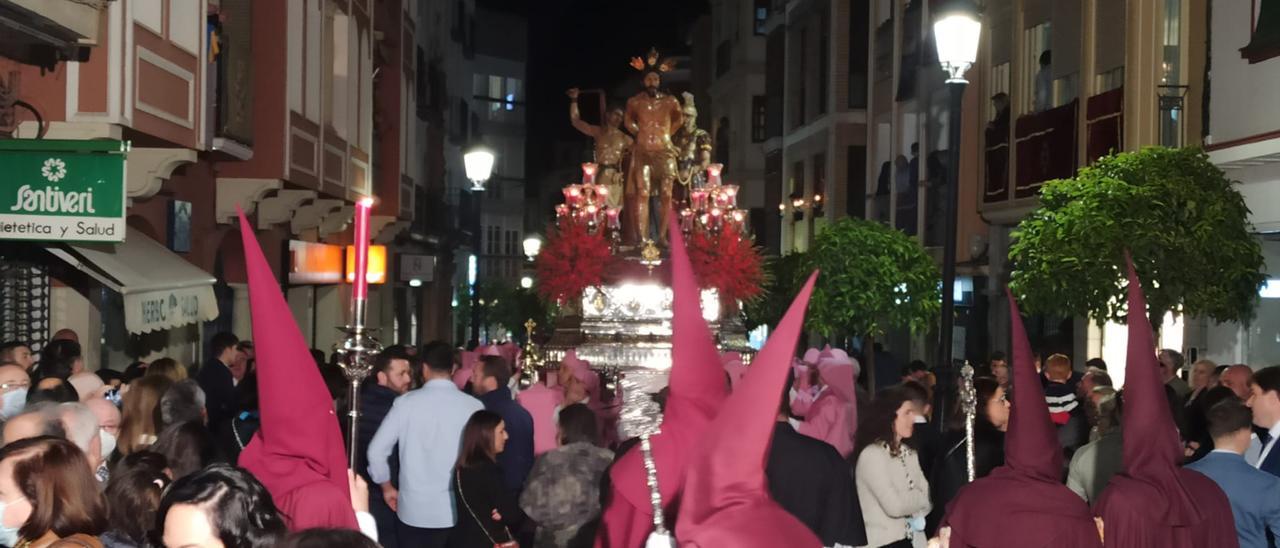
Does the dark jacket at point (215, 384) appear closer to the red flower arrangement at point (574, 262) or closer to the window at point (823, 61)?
the red flower arrangement at point (574, 262)

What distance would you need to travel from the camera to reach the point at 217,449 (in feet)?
25.9

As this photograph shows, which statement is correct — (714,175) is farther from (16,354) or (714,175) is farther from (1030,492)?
(1030,492)

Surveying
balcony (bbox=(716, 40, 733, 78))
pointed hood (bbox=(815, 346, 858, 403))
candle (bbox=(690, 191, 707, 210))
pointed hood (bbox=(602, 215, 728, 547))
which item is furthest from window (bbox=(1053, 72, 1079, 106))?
balcony (bbox=(716, 40, 733, 78))

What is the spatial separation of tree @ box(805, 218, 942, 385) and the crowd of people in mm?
12593

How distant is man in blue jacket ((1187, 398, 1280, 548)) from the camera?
26.2ft

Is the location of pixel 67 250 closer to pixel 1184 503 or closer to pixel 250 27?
pixel 250 27

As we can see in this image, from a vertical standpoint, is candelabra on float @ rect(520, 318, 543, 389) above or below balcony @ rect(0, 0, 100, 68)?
below

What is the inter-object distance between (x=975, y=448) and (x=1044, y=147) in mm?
19214

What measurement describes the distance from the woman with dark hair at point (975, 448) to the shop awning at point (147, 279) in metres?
7.84

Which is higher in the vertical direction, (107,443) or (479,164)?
(479,164)

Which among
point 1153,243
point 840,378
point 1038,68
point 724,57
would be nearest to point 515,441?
point 840,378

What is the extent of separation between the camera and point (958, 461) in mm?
10062

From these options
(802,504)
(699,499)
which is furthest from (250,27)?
(699,499)

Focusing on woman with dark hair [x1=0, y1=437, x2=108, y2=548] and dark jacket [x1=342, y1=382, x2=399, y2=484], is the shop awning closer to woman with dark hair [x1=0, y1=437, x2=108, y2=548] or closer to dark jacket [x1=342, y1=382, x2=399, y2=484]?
dark jacket [x1=342, y1=382, x2=399, y2=484]
